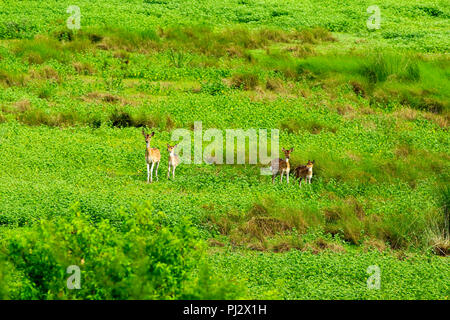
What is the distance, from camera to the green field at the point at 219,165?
883 cm

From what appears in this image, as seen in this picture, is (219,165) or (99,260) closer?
(99,260)

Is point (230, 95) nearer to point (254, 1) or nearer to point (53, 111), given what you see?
point (53, 111)

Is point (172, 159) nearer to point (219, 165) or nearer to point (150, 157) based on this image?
point (150, 157)

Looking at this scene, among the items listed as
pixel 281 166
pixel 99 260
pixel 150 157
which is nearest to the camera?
pixel 99 260

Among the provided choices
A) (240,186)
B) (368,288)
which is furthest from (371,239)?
(240,186)

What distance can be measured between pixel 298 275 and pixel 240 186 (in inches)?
155

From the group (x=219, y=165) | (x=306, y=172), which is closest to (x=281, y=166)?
(x=306, y=172)

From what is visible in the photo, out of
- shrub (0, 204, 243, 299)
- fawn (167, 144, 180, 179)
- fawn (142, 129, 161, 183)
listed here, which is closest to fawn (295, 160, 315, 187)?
fawn (167, 144, 180, 179)

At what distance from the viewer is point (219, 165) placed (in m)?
16.0

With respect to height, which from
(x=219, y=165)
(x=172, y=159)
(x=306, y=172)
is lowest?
(x=219, y=165)

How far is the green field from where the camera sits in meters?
8.83

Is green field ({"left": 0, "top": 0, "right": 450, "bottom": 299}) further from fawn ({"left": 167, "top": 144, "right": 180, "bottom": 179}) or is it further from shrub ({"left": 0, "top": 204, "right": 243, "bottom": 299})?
fawn ({"left": 167, "top": 144, "right": 180, "bottom": 179})

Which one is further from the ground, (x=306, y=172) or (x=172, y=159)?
(x=172, y=159)

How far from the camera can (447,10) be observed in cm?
3388
